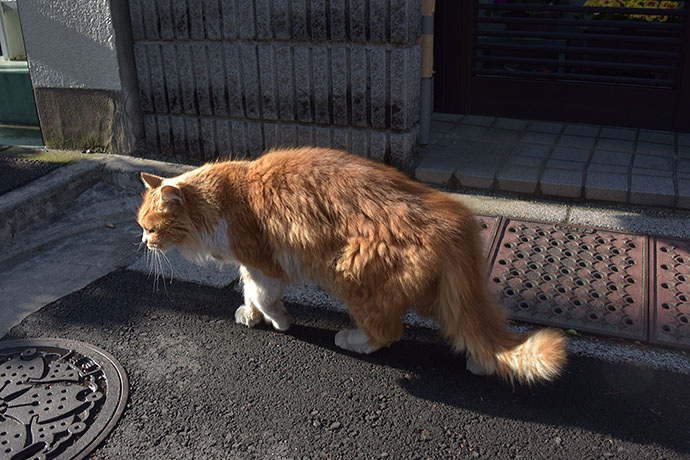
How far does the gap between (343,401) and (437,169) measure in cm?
243

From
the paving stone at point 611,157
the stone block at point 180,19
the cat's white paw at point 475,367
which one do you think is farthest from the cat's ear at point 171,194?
the paving stone at point 611,157

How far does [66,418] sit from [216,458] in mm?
757

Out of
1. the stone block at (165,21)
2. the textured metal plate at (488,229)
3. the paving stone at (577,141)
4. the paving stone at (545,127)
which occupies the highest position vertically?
the stone block at (165,21)

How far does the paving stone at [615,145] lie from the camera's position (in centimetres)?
515

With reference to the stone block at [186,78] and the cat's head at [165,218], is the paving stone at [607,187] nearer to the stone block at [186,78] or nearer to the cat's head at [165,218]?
the cat's head at [165,218]

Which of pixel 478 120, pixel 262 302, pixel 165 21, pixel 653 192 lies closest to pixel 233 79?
pixel 165 21

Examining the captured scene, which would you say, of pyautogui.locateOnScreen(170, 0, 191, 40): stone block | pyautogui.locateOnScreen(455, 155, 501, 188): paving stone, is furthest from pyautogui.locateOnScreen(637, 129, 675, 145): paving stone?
pyautogui.locateOnScreen(170, 0, 191, 40): stone block

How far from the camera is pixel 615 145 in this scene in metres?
5.24

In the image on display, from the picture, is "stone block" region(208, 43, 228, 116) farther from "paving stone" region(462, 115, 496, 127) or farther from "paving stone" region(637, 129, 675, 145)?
"paving stone" region(637, 129, 675, 145)

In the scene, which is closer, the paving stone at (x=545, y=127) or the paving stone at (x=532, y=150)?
the paving stone at (x=532, y=150)

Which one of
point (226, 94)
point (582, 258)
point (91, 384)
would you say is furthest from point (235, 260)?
point (226, 94)

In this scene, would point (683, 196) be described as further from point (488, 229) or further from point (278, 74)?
point (278, 74)

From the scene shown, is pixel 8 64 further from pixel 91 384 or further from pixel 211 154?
pixel 91 384

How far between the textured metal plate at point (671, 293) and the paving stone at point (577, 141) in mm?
1432
